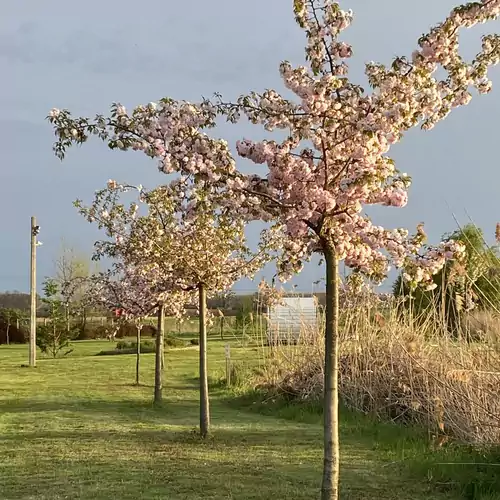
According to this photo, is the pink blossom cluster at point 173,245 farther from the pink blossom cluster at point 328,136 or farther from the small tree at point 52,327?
the small tree at point 52,327

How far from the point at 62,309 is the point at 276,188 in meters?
22.3

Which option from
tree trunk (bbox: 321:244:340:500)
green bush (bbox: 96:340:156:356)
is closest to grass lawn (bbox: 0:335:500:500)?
tree trunk (bbox: 321:244:340:500)

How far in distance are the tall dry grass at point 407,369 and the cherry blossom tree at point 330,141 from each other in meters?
1.92

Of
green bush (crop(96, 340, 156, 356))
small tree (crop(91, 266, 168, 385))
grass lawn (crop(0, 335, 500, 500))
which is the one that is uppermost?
small tree (crop(91, 266, 168, 385))

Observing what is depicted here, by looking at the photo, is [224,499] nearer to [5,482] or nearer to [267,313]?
[5,482]

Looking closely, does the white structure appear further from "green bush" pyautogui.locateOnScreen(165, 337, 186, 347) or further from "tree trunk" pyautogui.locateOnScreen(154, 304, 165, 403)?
"green bush" pyautogui.locateOnScreen(165, 337, 186, 347)

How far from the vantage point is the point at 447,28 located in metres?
4.19

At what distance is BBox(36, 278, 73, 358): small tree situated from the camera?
24.4 m

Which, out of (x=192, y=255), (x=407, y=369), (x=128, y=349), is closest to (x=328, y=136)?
(x=192, y=255)

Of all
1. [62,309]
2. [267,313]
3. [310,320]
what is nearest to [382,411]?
[310,320]

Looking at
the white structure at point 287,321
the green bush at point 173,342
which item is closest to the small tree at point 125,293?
the white structure at point 287,321

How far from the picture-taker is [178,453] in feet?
23.8

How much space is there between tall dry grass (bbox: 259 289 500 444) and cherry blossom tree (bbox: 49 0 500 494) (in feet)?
6.29

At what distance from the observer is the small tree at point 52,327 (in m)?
Result: 24.4
